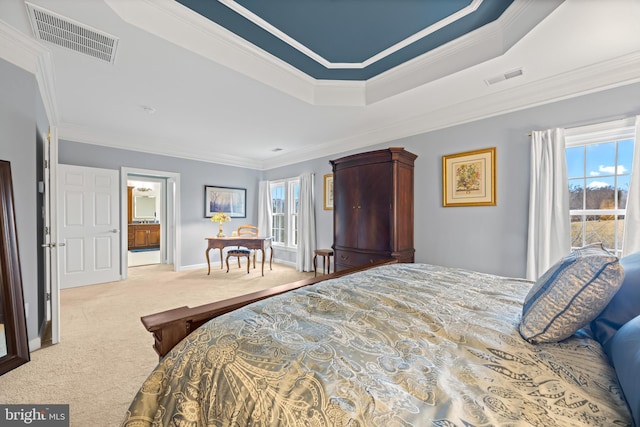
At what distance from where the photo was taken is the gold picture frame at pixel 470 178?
3094 millimetres

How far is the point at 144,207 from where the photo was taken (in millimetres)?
10086

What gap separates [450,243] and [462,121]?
155cm

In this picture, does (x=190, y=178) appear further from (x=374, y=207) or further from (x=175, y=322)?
(x=175, y=322)

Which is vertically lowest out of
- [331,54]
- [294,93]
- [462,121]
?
[462,121]

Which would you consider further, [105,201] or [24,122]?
[105,201]

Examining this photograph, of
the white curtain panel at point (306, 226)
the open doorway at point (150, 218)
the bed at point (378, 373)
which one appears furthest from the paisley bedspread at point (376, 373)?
the open doorway at point (150, 218)

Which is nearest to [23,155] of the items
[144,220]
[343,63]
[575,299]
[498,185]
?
[343,63]

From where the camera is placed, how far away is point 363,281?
164 centimetres

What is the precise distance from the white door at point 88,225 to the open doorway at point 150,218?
17 cm

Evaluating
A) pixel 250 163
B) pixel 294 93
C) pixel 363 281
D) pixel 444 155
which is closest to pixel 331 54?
pixel 294 93

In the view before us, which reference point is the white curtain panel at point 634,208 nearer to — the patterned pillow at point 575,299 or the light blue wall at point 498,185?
the light blue wall at point 498,185

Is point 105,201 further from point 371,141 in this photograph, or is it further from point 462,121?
point 462,121

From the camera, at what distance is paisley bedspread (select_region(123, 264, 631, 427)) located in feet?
1.96

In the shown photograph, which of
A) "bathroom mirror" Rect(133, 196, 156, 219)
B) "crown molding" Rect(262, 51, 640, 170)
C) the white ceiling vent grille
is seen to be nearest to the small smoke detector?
"crown molding" Rect(262, 51, 640, 170)
